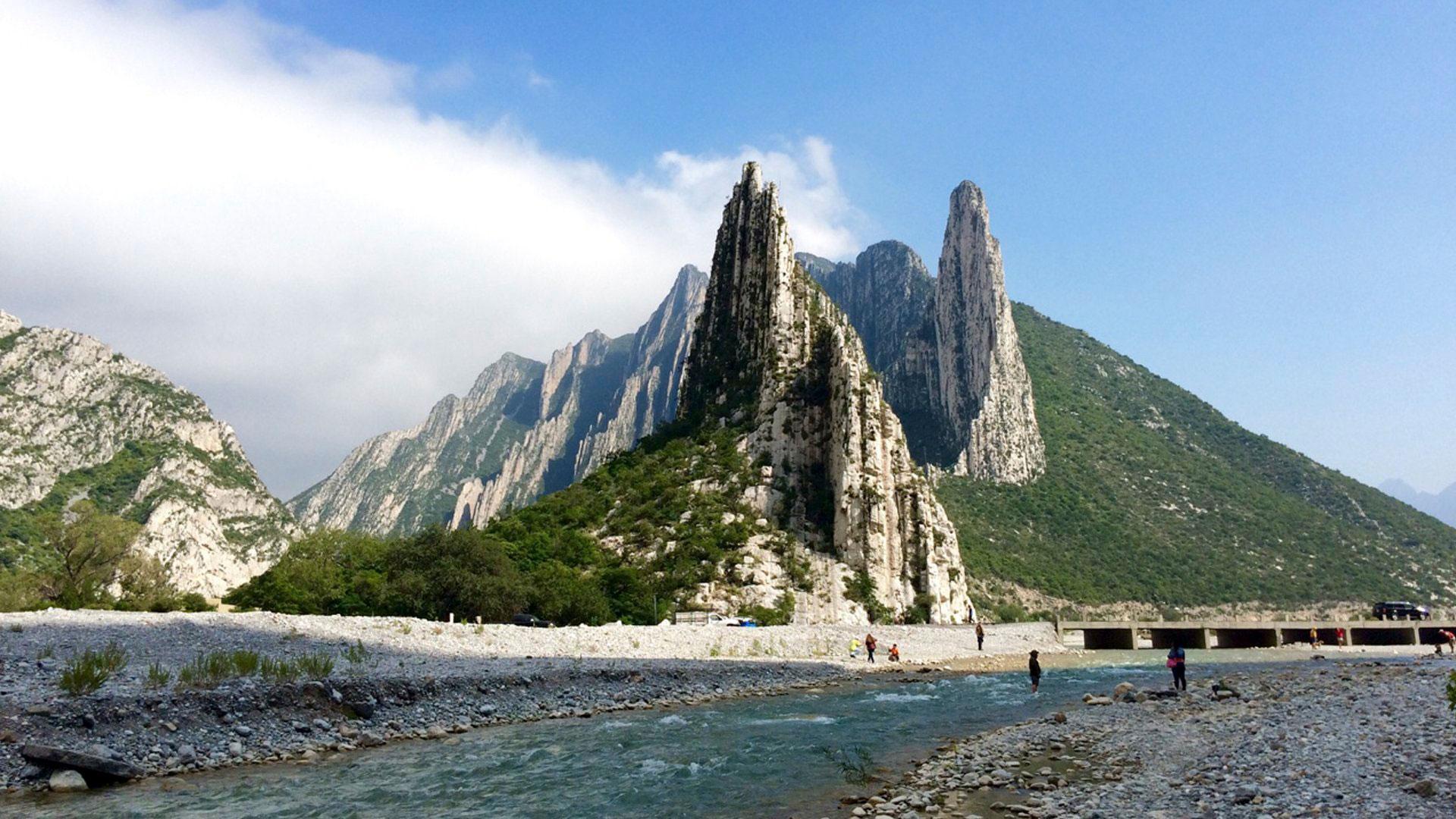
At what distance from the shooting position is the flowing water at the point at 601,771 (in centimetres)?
1441

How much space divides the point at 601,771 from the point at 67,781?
1073cm

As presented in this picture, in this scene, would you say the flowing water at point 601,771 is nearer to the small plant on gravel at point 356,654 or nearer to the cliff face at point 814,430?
the small plant on gravel at point 356,654

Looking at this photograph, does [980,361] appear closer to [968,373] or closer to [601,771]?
[968,373]

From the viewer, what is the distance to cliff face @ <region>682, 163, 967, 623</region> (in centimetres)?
8188

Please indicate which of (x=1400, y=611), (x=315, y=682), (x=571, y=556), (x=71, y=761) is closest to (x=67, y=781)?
(x=71, y=761)

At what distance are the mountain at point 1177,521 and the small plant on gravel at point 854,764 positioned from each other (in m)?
92.4

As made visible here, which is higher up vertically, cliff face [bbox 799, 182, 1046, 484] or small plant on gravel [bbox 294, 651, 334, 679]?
cliff face [bbox 799, 182, 1046, 484]

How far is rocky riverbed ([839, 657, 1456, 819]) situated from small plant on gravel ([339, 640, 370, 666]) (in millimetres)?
21192

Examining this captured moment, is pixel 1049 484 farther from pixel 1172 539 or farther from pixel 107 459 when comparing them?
pixel 107 459

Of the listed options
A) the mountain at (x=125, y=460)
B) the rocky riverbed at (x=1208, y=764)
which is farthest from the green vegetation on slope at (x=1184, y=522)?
the mountain at (x=125, y=460)

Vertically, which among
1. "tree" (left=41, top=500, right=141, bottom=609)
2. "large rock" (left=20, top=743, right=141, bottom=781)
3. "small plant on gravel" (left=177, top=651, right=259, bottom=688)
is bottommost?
"large rock" (left=20, top=743, right=141, bottom=781)

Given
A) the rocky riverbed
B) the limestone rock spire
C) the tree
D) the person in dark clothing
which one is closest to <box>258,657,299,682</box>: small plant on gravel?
the rocky riverbed

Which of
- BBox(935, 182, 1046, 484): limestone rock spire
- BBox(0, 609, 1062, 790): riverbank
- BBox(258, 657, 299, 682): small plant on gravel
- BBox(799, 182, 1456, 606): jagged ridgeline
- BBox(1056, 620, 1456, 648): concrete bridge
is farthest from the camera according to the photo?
BBox(935, 182, 1046, 484): limestone rock spire

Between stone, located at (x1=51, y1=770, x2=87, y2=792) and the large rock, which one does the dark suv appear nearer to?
the large rock
